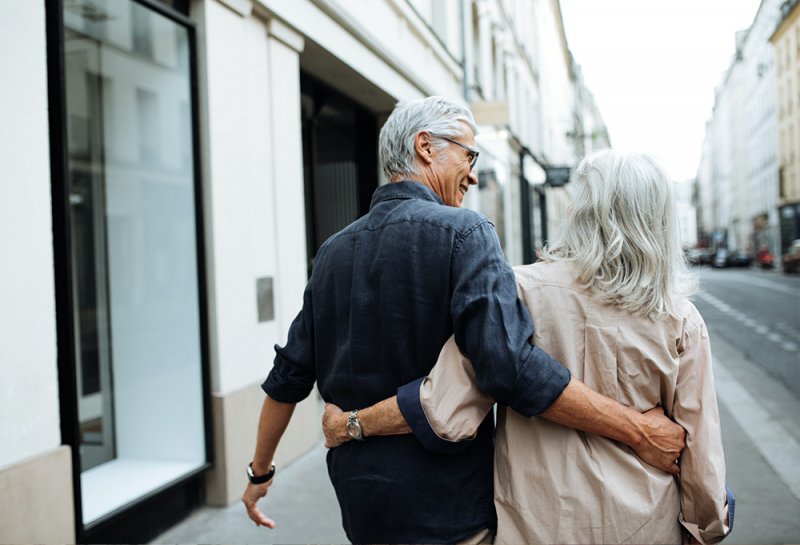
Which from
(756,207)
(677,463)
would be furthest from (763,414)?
(756,207)

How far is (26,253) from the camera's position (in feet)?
9.86

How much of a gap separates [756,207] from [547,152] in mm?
36671

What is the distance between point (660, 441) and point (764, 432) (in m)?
5.00

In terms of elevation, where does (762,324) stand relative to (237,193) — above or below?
below

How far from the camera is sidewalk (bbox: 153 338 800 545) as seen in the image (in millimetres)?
3939

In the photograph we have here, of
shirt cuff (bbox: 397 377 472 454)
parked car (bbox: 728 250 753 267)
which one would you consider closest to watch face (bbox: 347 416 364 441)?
shirt cuff (bbox: 397 377 472 454)

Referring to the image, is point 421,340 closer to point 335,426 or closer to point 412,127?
point 335,426

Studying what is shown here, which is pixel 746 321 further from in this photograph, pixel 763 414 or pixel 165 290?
pixel 165 290

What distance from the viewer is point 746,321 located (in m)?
14.3

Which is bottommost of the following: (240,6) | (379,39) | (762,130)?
(240,6)

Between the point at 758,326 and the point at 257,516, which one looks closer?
the point at 257,516

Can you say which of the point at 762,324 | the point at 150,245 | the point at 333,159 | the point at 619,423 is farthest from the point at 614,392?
the point at 762,324

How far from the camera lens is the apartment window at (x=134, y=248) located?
4.49 metres

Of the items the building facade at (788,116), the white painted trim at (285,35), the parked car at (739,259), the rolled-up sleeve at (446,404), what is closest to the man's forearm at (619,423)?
the rolled-up sleeve at (446,404)
